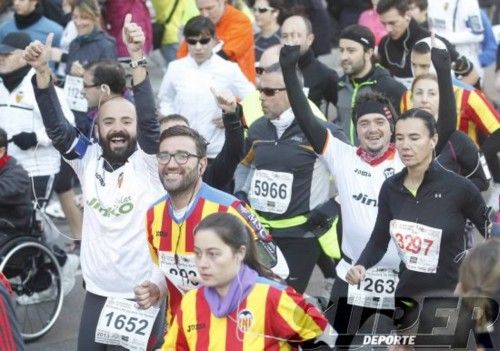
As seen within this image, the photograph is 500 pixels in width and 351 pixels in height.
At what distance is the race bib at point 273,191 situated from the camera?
8266 mm

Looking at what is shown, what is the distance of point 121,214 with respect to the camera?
6922 mm

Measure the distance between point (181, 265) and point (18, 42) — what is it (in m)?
4.53

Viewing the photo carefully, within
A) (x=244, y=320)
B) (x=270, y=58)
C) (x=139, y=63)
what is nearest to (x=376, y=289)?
(x=139, y=63)

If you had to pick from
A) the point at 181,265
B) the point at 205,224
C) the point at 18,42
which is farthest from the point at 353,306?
the point at 18,42

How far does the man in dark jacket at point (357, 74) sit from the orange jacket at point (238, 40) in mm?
1514

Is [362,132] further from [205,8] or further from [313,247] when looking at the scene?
[205,8]

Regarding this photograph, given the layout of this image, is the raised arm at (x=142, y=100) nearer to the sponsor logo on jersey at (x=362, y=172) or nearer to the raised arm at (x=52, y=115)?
the raised arm at (x=52, y=115)

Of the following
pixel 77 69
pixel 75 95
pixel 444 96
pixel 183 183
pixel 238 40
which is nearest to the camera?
pixel 183 183

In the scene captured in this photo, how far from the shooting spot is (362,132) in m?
7.59

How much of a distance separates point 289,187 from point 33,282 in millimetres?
2112

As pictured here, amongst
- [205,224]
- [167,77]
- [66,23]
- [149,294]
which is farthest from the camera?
[66,23]

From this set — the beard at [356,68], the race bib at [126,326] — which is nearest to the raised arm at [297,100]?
the race bib at [126,326]

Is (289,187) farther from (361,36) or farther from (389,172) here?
(361,36)

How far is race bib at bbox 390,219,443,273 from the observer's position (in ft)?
22.3
